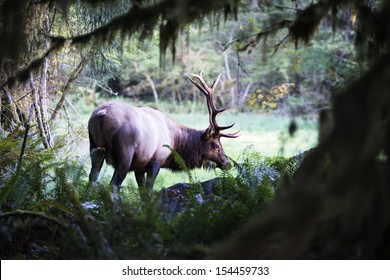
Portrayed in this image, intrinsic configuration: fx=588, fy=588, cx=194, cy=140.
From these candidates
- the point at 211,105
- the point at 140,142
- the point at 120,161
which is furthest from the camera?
the point at 211,105

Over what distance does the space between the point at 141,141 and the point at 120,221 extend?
14.5ft

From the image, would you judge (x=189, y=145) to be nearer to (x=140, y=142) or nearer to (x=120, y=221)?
(x=140, y=142)

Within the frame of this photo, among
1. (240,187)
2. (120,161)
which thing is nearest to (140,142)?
(120,161)

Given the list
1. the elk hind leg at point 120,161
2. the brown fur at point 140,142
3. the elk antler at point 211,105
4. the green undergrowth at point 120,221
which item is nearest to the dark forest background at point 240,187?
the green undergrowth at point 120,221

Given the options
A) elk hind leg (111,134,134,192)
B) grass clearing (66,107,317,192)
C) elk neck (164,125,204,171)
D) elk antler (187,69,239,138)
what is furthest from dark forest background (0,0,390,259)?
grass clearing (66,107,317,192)

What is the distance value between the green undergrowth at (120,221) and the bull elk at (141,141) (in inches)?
74.6

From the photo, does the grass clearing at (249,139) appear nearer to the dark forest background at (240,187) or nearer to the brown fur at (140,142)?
the brown fur at (140,142)

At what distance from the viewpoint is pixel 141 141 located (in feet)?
26.5

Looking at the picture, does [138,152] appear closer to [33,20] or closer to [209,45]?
[33,20]

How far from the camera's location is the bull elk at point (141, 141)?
7.64 meters

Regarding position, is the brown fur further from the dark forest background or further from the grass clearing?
the dark forest background

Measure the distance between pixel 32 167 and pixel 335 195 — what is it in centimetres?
348

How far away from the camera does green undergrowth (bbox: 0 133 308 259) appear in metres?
3.32

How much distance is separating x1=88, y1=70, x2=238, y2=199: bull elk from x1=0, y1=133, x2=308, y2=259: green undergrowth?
190 centimetres
